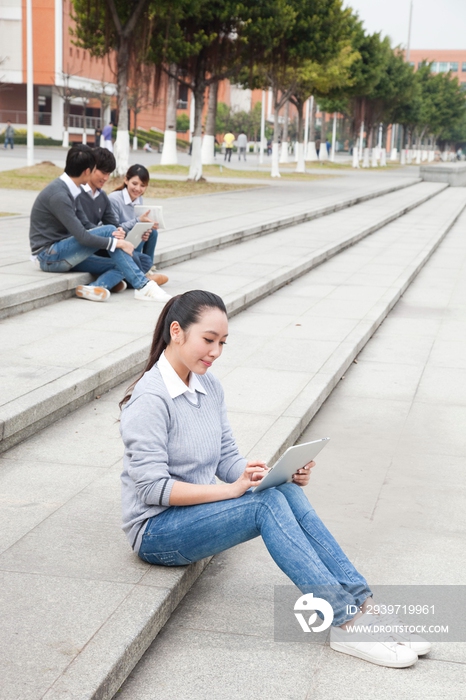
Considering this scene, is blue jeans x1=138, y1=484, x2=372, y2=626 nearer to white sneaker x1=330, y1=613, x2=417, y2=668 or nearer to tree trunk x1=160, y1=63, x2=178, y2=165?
white sneaker x1=330, y1=613, x2=417, y2=668

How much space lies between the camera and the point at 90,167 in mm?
8422

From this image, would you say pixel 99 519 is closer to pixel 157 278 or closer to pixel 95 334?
pixel 95 334

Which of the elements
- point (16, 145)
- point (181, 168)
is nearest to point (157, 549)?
point (181, 168)

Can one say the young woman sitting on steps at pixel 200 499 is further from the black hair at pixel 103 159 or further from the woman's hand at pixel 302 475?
the black hair at pixel 103 159

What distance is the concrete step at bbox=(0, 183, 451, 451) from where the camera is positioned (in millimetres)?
5199

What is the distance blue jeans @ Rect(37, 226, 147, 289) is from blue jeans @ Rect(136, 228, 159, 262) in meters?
0.86

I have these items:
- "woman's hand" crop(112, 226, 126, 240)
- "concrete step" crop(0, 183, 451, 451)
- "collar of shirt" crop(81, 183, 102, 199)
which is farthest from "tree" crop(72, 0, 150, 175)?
"woman's hand" crop(112, 226, 126, 240)

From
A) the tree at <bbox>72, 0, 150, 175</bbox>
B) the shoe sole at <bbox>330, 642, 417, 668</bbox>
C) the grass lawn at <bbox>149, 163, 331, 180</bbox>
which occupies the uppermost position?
the tree at <bbox>72, 0, 150, 175</bbox>

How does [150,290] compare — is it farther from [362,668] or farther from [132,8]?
[132,8]

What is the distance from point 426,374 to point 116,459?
3603 millimetres

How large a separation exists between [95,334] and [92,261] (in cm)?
191

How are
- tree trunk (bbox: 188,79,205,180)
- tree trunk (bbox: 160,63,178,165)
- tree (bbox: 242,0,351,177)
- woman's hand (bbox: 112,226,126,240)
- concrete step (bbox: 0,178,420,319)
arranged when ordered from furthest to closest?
tree trunk (bbox: 160,63,178,165)
tree trunk (bbox: 188,79,205,180)
tree (bbox: 242,0,351,177)
woman's hand (bbox: 112,226,126,240)
concrete step (bbox: 0,178,420,319)

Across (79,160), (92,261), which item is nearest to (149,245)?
(92,261)

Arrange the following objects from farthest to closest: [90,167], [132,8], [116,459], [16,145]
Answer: [16,145] → [132,8] → [90,167] → [116,459]
